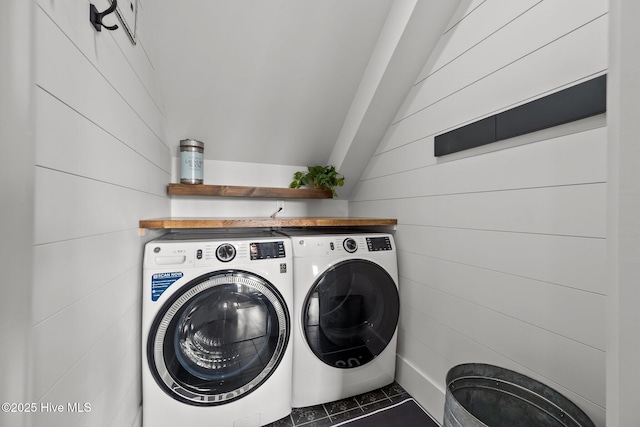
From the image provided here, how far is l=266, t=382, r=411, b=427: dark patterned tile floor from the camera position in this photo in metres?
1.28

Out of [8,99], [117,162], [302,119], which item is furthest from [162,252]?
[302,119]

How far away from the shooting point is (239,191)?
1.83 m

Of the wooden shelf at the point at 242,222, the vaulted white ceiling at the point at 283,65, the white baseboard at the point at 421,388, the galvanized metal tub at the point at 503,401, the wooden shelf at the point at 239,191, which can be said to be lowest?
the white baseboard at the point at 421,388

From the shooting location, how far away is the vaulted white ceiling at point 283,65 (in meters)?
1.25

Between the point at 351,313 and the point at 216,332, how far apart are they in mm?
719

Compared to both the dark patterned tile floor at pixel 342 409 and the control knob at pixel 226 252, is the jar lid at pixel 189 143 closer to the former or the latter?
the control knob at pixel 226 252

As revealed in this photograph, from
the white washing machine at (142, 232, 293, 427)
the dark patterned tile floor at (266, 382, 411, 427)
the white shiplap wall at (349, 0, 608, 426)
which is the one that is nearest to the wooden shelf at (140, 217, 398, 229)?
the white washing machine at (142, 232, 293, 427)

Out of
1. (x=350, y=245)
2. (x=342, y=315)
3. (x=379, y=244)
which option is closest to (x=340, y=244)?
(x=350, y=245)

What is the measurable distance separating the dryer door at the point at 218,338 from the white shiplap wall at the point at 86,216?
15cm

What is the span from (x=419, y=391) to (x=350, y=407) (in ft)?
1.32

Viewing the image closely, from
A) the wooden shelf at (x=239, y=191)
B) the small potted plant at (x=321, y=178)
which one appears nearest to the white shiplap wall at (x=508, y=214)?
the small potted plant at (x=321, y=178)

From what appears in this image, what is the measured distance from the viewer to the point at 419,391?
141 cm

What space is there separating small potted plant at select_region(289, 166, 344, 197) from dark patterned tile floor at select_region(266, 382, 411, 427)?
139 cm

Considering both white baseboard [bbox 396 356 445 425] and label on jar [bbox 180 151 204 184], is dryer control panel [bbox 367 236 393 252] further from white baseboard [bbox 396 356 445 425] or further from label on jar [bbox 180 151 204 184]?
label on jar [bbox 180 151 204 184]
